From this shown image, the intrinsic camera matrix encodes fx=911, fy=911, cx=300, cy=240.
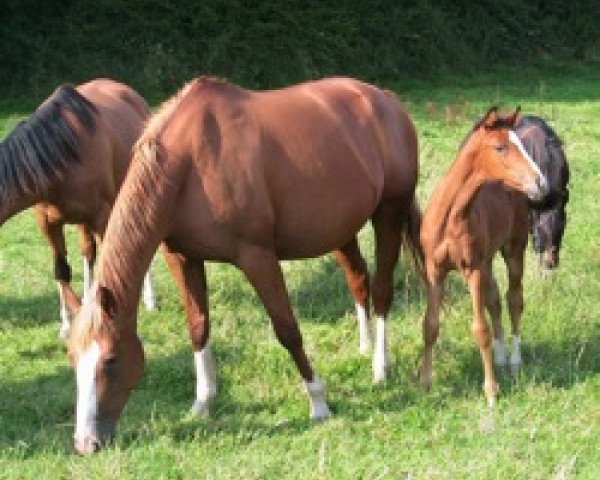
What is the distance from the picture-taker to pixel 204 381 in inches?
184

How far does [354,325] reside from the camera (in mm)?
5688

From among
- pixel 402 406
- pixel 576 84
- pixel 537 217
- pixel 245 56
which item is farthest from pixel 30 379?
pixel 576 84

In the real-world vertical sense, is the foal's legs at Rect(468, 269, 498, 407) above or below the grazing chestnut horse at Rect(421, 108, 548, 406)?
below

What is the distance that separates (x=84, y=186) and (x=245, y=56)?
1248 cm

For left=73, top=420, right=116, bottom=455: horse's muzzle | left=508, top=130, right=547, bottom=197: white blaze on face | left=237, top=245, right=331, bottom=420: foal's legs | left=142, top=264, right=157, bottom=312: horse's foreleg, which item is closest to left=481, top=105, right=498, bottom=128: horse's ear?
left=508, top=130, right=547, bottom=197: white blaze on face

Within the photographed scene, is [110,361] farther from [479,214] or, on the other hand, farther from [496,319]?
[496,319]

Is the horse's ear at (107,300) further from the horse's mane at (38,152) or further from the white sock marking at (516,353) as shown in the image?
the white sock marking at (516,353)

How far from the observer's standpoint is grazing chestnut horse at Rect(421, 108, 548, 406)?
4246mm

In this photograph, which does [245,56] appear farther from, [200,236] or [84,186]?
[200,236]

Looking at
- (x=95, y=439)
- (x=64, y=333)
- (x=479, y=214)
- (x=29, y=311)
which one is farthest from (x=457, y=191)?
(x=29, y=311)

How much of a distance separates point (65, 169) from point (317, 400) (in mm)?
2089

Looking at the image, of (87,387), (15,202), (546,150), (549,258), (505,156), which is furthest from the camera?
(549,258)

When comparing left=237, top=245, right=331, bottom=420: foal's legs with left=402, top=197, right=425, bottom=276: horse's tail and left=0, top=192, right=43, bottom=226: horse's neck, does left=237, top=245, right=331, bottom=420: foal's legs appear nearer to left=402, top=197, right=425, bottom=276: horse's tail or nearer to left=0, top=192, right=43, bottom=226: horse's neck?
left=402, top=197, right=425, bottom=276: horse's tail

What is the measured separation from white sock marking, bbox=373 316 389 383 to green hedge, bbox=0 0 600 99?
39.0 feet
